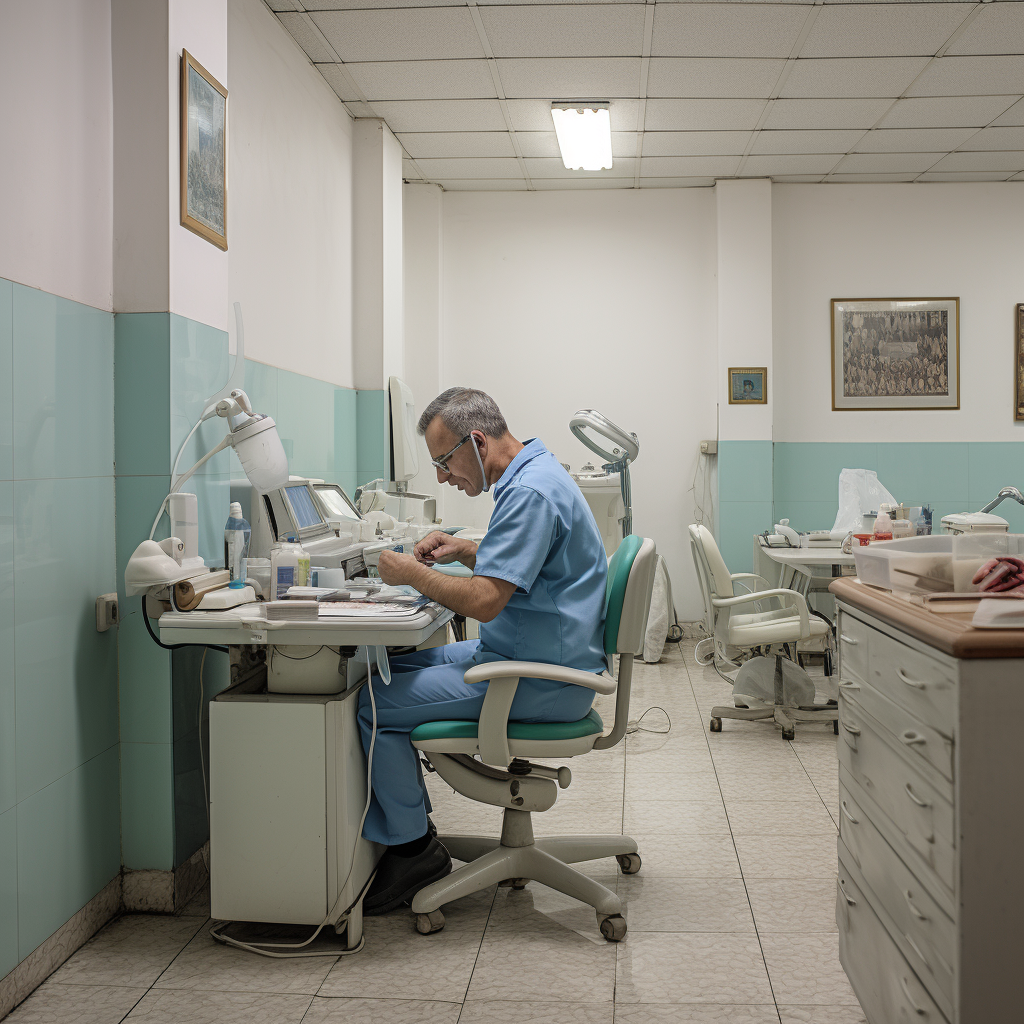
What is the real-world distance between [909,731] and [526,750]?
2.94ft

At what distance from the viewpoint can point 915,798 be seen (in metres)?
1.35

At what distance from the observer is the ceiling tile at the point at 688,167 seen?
16.8ft

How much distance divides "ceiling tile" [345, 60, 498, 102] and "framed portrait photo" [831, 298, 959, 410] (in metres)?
2.68

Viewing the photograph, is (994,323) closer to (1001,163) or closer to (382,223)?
(1001,163)

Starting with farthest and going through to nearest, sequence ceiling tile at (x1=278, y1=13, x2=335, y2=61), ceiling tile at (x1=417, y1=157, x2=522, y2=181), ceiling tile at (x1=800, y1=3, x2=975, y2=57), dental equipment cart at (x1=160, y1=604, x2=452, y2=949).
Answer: ceiling tile at (x1=417, y1=157, x2=522, y2=181) → ceiling tile at (x1=278, y1=13, x2=335, y2=61) → ceiling tile at (x1=800, y1=3, x2=975, y2=57) → dental equipment cart at (x1=160, y1=604, x2=452, y2=949)

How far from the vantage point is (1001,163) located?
5.19m

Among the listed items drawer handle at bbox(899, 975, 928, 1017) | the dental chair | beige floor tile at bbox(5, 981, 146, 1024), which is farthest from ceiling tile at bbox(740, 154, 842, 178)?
beige floor tile at bbox(5, 981, 146, 1024)

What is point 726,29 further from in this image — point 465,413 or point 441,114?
point 465,413

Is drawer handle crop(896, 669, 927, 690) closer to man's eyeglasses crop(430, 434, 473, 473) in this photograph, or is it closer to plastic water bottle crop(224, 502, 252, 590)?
man's eyeglasses crop(430, 434, 473, 473)

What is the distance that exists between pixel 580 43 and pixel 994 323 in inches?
131

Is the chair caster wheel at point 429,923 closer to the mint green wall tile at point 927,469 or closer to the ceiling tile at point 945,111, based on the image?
the ceiling tile at point 945,111

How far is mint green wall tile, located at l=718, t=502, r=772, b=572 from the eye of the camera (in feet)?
18.3

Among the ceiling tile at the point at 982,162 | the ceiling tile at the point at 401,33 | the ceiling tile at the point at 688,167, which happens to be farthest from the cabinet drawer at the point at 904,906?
the ceiling tile at the point at 982,162

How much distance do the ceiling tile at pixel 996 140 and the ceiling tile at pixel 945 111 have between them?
140 millimetres
